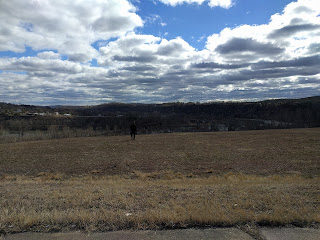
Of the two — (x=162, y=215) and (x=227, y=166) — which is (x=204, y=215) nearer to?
(x=162, y=215)

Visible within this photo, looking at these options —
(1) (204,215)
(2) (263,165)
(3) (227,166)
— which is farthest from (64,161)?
(1) (204,215)

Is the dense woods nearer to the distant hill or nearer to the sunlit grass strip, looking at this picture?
the distant hill

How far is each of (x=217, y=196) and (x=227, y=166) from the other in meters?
12.2

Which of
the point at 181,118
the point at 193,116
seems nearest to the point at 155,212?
the point at 181,118

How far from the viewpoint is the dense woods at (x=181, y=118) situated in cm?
9324

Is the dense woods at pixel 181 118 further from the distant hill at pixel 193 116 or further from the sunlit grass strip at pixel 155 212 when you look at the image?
the sunlit grass strip at pixel 155 212

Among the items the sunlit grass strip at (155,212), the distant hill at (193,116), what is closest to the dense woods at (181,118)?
the distant hill at (193,116)

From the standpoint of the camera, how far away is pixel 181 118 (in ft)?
454

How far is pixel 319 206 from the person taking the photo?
592 cm

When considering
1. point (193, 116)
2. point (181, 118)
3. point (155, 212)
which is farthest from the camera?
point (193, 116)

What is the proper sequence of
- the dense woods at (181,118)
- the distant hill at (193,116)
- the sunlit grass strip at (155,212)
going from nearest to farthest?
1. the sunlit grass strip at (155,212)
2. the dense woods at (181,118)
3. the distant hill at (193,116)

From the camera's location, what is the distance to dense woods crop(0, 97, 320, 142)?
3671 inches

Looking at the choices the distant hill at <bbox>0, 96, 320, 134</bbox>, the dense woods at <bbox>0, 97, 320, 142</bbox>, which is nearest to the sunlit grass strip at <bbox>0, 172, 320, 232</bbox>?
the dense woods at <bbox>0, 97, 320, 142</bbox>

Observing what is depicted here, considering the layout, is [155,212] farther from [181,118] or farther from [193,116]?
[193,116]
